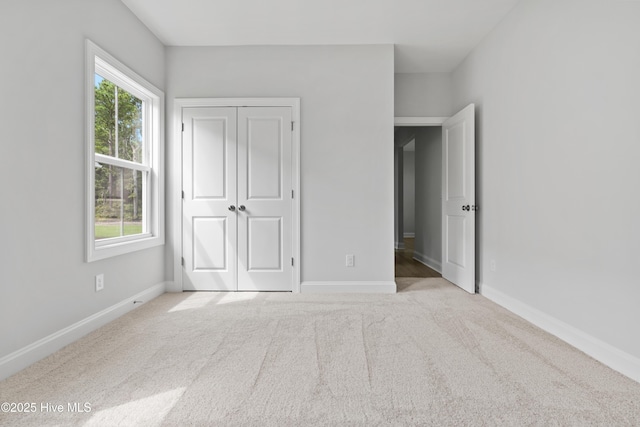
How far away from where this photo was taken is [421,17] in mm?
3111

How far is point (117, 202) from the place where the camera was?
2.99 metres

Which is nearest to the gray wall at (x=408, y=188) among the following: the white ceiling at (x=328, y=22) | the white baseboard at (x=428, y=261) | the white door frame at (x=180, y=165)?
the white baseboard at (x=428, y=261)

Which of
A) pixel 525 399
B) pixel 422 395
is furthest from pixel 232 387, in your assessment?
pixel 525 399

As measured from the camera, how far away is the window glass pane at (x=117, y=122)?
2746 mm

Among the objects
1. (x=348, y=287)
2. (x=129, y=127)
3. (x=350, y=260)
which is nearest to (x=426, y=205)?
(x=350, y=260)

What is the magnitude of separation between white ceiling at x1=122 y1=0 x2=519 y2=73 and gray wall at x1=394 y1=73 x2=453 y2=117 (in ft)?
1.67

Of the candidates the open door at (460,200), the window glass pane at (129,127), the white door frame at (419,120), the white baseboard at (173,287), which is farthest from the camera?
the white door frame at (419,120)

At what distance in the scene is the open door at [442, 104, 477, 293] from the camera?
11.7 ft

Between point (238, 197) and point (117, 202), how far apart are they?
1.12m

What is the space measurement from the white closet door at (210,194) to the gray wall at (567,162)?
2665 mm

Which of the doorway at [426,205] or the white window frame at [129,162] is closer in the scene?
the white window frame at [129,162]

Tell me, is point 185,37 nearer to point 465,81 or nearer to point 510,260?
point 465,81

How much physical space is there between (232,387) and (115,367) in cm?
75

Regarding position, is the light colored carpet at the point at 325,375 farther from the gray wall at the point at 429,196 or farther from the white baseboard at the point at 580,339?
the gray wall at the point at 429,196
